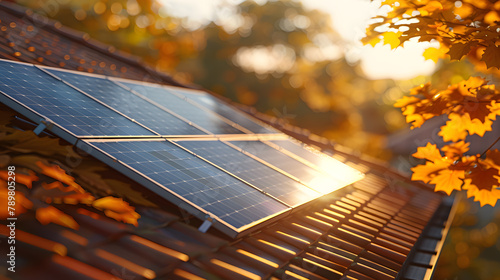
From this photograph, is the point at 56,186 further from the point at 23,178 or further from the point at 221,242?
the point at 221,242

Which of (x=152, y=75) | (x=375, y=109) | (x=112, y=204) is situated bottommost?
(x=112, y=204)

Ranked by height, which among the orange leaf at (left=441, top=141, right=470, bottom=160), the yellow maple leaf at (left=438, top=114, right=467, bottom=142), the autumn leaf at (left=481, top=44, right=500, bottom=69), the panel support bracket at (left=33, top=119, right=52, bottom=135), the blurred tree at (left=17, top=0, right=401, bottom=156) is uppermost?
the blurred tree at (left=17, top=0, right=401, bottom=156)

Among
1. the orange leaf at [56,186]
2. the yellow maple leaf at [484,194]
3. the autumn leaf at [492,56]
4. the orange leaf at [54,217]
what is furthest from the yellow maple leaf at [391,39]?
the orange leaf at [54,217]

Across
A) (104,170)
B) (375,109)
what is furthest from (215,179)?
(375,109)

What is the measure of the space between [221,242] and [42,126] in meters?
2.09

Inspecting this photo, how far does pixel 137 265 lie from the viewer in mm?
3270

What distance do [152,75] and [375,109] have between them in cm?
10450

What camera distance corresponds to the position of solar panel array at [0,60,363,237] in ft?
13.6

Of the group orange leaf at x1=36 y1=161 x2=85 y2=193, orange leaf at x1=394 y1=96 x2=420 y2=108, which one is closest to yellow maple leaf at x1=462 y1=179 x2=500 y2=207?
orange leaf at x1=394 y1=96 x2=420 y2=108

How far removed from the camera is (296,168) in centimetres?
718

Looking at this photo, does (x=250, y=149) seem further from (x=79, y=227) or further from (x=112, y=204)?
(x=79, y=227)

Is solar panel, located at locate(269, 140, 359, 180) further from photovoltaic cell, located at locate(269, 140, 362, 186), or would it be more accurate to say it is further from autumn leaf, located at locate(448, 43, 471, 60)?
autumn leaf, located at locate(448, 43, 471, 60)

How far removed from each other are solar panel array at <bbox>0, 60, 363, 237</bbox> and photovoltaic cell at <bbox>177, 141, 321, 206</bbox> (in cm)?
2

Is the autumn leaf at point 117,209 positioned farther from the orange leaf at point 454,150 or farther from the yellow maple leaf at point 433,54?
the yellow maple leaf at point 433,54
